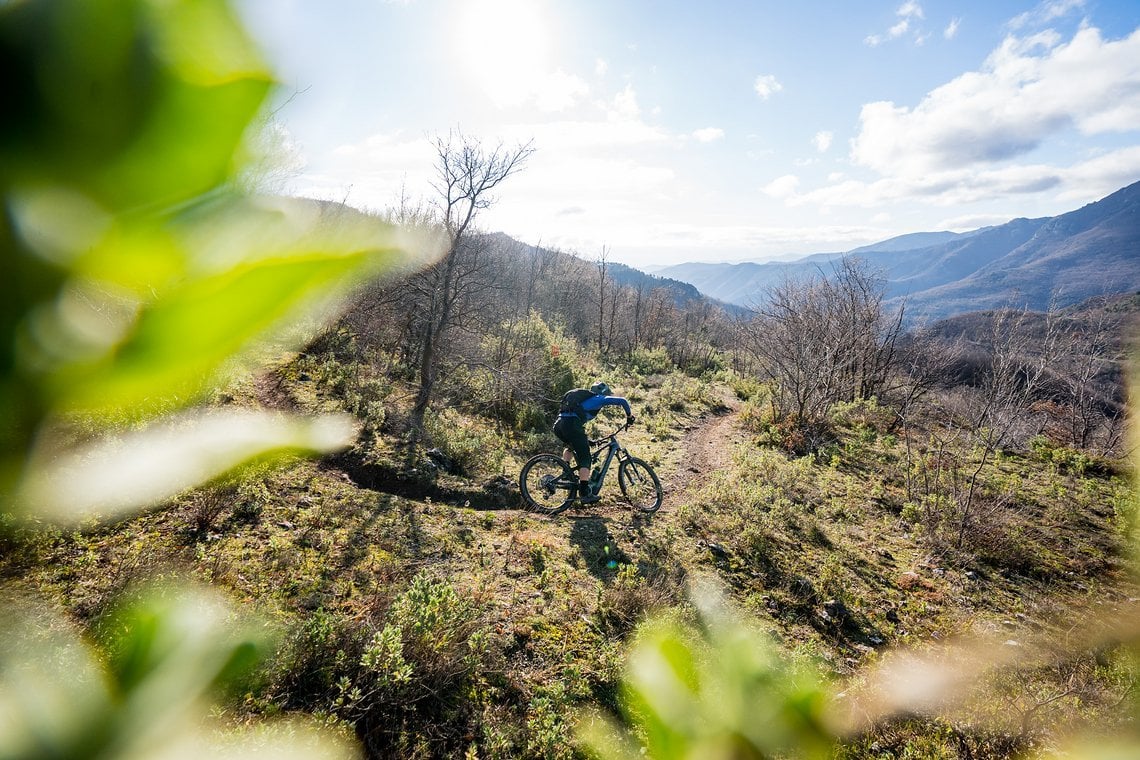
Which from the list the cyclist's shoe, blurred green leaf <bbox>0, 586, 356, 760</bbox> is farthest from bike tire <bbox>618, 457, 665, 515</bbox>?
blurred green leaf <bbox>0, 586, 356, 760</bbox>

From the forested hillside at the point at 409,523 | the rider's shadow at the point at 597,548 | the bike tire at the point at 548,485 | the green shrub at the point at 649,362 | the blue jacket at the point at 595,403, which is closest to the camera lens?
the forested hillside at the point at 409,523

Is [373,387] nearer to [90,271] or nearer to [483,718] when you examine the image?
[483,718]

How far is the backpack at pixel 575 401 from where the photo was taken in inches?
307

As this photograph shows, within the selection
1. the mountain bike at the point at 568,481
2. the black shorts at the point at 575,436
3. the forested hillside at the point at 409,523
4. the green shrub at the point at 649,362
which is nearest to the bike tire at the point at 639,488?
the mountain bike at the point at 568,481

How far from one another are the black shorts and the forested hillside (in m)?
0.93

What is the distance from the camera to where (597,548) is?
22.8 ft

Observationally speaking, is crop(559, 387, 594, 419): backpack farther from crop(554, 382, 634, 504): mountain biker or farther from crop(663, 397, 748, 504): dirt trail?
crop(663, 397, 748, 504): dirt trail

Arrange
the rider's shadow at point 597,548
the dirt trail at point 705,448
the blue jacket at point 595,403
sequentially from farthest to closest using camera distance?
the dirt trail at point 705,448
the blue jacket at point 595,403
the rider's shadow at point 597,548

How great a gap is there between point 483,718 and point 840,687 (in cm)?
329

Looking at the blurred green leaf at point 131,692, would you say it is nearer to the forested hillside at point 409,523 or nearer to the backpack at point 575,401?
the forested hillside at point 409,523

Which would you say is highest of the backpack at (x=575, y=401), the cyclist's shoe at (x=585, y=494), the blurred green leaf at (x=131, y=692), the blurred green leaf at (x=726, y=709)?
the blurred green leaf at (x=131, y=692)

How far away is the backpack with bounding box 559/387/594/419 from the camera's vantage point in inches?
307

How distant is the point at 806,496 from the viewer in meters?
9.97

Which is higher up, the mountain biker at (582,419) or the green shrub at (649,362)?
the mountain biker at (582,419)
